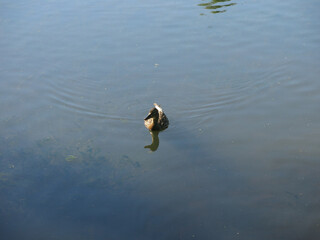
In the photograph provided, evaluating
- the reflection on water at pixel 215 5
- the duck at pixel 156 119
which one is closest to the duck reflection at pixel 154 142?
the duck at pixel 156 119

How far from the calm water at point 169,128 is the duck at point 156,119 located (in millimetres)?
213

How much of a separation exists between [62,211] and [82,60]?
5964 millimetres

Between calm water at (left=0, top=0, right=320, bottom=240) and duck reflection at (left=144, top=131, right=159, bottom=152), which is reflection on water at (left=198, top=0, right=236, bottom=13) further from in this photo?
duck reflection at (left=144, top=131, right=159, bottom=152)

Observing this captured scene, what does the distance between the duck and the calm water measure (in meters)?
0.21

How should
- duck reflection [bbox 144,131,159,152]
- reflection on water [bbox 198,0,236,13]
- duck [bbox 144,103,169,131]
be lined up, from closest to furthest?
duck reflection [bbox 144,131,159,152] → duck [bbox 144,103,169,131] → reflection on water [bbox 198,0,236,13]

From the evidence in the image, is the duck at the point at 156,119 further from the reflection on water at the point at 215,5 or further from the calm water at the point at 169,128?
the reflection on water at the point at 215,5

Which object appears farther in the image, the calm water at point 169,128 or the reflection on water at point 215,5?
the reflection on water at point 215,5

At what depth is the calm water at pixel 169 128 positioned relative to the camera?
21.8 ft

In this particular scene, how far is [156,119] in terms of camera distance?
339 inches

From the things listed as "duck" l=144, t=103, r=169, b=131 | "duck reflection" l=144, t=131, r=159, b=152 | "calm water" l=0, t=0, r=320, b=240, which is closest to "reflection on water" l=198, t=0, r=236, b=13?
"calm water" l=0, t=0, r=320, b=240

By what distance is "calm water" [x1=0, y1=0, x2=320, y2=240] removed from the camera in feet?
21.8

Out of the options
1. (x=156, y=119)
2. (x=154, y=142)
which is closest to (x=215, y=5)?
(x=156, y=119)

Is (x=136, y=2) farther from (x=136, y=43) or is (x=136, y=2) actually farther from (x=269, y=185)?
(x=269, y=185)

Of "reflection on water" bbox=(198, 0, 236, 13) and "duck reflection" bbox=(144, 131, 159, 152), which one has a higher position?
"reflection on water" bbox=(198, 0, 236, 13)
